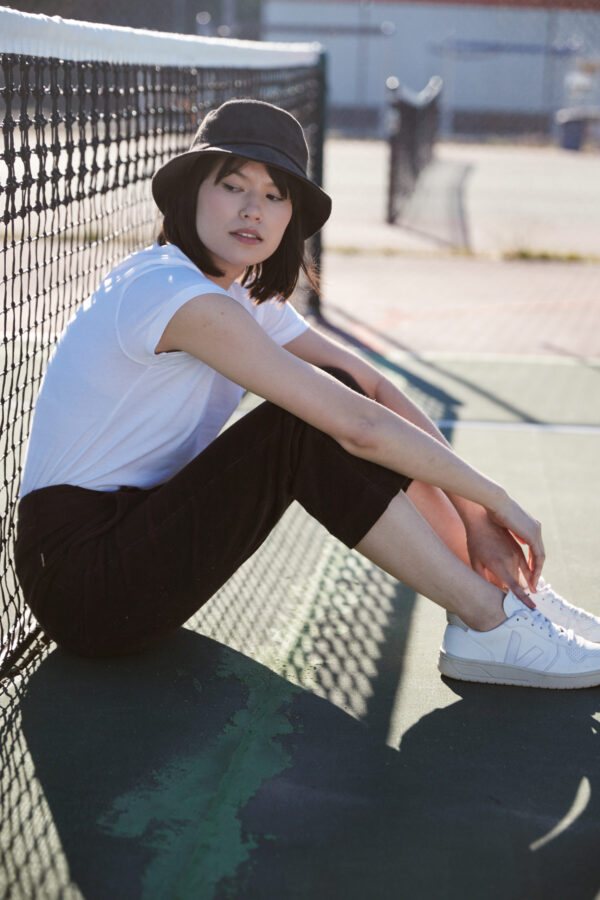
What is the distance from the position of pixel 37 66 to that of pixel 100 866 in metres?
1.85

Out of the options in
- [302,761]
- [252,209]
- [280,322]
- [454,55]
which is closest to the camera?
[302,761]

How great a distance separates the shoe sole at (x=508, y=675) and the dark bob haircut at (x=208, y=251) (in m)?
1.01

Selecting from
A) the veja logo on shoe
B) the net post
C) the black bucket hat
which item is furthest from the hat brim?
the net post

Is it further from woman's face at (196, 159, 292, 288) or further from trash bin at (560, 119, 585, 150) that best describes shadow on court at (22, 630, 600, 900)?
trash bin at (560, 119, 585, 150)

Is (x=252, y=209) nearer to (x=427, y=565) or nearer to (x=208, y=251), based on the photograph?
(x=208, y=251)

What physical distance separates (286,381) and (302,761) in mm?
797

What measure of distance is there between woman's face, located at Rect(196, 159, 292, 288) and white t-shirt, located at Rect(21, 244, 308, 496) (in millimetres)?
115

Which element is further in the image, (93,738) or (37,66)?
(37,66)

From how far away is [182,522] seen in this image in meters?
2.54

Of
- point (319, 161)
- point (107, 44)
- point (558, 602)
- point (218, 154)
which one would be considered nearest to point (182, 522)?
point (218, 154)

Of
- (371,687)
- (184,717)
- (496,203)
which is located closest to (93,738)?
(184,717)

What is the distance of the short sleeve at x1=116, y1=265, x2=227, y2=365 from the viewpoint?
2498mm

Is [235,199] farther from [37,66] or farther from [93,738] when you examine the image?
[93,738]

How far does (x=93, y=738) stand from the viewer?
2.52 meters
